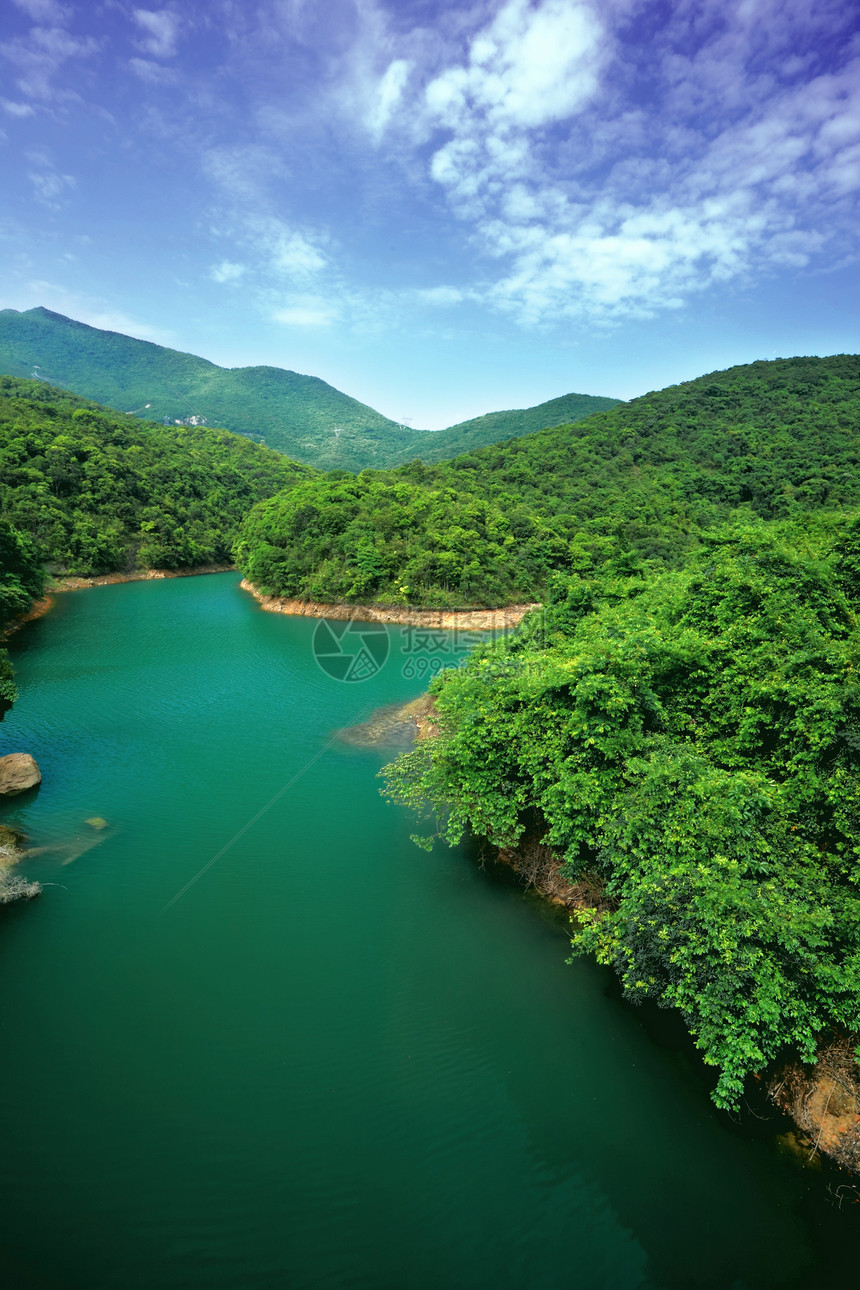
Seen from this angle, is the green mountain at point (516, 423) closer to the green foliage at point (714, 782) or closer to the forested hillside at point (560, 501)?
the forested hillside at point (560, 501)

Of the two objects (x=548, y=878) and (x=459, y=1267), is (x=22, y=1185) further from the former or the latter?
(x=548, y=878)

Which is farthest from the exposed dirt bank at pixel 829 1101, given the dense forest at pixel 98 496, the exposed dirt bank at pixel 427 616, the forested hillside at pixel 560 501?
the dense forest at pixel 98 496

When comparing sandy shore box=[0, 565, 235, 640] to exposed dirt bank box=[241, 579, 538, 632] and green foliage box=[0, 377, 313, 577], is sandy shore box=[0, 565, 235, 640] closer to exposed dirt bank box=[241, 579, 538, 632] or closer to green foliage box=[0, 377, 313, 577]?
green foliage box=[0, 377, 313, 577]

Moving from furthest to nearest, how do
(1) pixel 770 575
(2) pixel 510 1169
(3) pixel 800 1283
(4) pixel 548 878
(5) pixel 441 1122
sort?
(4) pixel 548 878 → (1) pixel 770 575 → (5) pixel 441 1122 → (2) pixel 510 1169 → (3) pixel 800 1283

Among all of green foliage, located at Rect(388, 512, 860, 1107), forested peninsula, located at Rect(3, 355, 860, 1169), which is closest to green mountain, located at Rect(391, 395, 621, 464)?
forested peninsula, located at Rect(3, 355, 860, 1169)

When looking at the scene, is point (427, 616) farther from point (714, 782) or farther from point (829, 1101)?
point (829, 1101)

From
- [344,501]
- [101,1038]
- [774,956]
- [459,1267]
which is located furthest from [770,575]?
[344,501]
